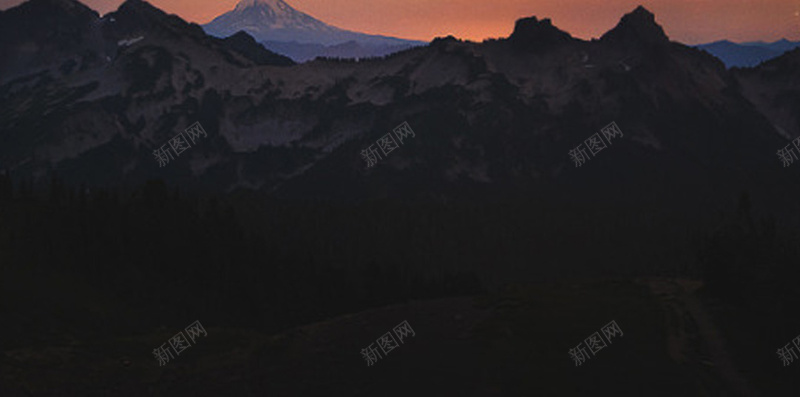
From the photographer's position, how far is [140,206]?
553ft

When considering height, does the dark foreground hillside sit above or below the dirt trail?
above

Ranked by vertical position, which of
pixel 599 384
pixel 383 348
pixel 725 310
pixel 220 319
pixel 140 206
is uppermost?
pixel 140 206

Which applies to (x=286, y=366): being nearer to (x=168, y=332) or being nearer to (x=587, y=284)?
(x=168, y=332)

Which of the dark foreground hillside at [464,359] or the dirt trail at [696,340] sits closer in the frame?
the dirt trail at [696,340]

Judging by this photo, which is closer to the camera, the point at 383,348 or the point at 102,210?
the point at 383,348

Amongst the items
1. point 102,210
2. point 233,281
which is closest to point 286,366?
point 233,281

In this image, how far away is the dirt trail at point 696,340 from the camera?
61409mm

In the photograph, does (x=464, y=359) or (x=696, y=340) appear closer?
(x=464, y=359)

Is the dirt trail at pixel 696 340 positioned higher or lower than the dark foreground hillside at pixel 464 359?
lower

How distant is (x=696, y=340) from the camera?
71.9 m

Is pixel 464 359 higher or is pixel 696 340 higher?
pixel 464 359

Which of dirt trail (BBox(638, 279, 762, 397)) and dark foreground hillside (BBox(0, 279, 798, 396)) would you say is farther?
dark foreground hillside (BBox(0, 279, 798, 396))

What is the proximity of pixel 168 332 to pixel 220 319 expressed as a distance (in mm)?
35253

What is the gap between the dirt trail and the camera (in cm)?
6141
